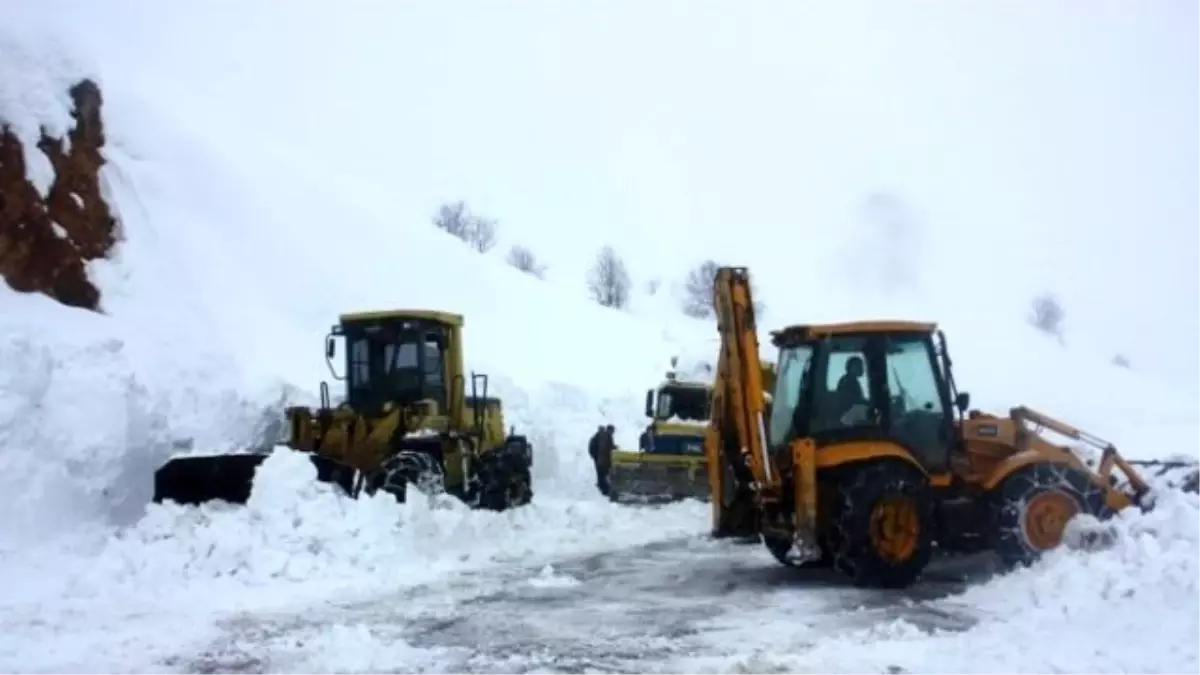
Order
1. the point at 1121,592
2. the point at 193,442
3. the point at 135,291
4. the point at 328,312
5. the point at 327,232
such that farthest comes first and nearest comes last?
1. the point at 327,232
2. the point at 328,312
3. the point at 135,291
4. the point at 193,442
5. the point at 1121,592

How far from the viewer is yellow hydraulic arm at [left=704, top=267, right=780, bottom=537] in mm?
10852

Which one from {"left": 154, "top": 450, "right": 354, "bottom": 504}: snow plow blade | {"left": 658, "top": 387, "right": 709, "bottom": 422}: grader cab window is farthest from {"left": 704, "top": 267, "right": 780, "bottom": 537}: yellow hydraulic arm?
{"left": 658, "top": 387, "right": 709, "bottom": 422}: grader cab window

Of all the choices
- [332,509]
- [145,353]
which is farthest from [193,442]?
[332,509]

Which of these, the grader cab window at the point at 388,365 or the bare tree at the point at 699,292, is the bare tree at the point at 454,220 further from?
the grader cab window at the point at 388,365

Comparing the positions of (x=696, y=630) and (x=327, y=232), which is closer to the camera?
(x=696, y=630)

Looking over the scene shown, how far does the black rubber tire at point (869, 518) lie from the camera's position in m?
10.3

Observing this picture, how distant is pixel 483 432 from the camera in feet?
57.3

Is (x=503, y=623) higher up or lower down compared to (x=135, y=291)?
lower down

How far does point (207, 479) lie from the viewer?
1332cm

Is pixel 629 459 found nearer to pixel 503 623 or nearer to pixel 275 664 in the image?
pixel 503 623

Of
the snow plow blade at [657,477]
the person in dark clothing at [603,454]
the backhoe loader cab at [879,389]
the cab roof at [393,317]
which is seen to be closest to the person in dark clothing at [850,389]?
the backhoe loader cab at [879,389]

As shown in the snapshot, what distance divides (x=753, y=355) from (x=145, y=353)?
→ 12.1 metres

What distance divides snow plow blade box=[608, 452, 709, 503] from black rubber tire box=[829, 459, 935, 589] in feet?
27.7

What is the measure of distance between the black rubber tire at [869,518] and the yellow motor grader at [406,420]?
17.6 ft
